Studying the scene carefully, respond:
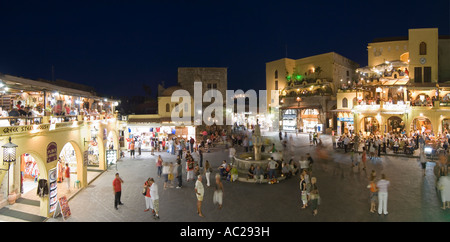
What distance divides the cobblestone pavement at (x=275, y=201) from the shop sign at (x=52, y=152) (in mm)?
2024

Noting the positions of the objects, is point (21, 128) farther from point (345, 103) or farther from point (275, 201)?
point (345, 103)

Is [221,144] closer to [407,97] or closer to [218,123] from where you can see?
[218,123]

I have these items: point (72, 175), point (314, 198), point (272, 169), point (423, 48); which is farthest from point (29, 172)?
point (423, 48)

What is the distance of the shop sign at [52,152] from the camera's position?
10.1m

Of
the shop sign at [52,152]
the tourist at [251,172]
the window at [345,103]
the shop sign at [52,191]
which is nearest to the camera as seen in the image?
the shop sign at [52,191]

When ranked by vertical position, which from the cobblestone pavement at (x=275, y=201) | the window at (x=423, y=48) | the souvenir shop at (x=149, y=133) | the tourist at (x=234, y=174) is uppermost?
the window at (x=423, y=48)

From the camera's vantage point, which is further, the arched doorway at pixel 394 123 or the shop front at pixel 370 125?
the shop front at pixel 370 125

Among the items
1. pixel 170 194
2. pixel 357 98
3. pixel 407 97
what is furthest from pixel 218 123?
pixel 170 194

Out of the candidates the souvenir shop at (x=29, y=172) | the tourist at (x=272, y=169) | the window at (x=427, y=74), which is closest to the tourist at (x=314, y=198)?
the tourist at (x=272, y=169)

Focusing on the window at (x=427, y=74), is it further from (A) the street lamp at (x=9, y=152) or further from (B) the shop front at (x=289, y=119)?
(A) the street lamp at (x=9, y=152)

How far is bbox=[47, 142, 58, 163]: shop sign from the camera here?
10.1 m

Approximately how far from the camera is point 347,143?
2128 centimetres

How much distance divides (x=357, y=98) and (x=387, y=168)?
52.2ft

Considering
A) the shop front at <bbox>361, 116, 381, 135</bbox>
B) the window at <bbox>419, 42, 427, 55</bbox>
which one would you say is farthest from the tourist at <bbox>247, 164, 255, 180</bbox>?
the window at <bbox>419, 42, 427, 55</bbox>
